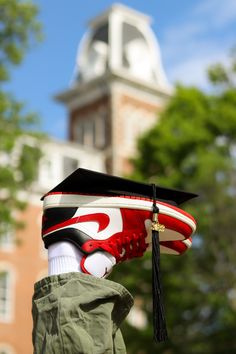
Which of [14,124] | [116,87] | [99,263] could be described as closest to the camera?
[99,263]

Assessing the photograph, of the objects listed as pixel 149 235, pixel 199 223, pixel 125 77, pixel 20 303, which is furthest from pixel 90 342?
pixel 125 77

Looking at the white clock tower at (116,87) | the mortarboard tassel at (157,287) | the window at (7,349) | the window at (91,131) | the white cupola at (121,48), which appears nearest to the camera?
the mortarboard tassel at (157,287)

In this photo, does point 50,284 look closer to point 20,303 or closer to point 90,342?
point 90,342

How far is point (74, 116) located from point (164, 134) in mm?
20177

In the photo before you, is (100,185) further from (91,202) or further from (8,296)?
(8,296)

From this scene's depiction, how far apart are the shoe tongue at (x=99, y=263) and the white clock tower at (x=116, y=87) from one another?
110 ft

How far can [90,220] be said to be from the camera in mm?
3533

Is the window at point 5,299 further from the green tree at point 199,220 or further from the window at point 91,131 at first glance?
the window at point 91,131

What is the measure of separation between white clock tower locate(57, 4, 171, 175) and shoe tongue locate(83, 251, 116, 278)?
3350cm

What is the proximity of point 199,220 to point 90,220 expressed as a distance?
16.3 metres

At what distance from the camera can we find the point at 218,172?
67.3ft

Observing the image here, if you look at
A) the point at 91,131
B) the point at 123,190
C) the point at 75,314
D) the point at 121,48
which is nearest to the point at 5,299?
the point at 91,131

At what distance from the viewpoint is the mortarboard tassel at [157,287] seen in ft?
11.1

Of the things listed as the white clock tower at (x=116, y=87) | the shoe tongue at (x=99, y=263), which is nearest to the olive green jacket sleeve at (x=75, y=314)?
the shoe tongue at (x=99, y=263)
